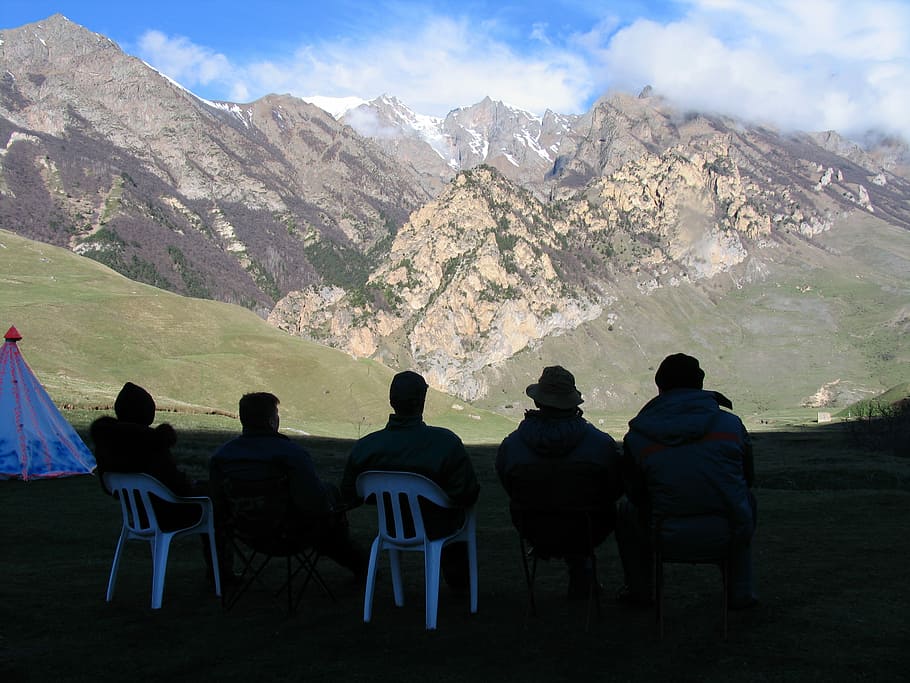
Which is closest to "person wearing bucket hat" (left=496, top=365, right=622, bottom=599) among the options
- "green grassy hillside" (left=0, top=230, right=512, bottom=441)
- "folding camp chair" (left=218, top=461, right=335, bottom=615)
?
"folding camp chair" (left=218, top=461, right=335, bottom=615)

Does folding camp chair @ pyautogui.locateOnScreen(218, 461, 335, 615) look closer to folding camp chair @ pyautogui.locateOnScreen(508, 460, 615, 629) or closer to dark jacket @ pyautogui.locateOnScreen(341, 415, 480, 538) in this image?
dark jacket @ pyautogui.locateOnScreen(341, 415, 480, 538)

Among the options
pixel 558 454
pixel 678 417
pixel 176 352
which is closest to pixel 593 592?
pixel 558 454

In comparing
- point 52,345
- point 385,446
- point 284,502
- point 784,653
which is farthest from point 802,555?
point 52,345

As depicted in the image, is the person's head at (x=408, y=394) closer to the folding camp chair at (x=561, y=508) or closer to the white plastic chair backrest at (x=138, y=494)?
the folding camp chair at (x=561, y=508)

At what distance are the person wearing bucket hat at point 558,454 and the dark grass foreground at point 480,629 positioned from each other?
84cm

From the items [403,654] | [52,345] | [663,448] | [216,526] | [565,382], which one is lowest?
[403,654]

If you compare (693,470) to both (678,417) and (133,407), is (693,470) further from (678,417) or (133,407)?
(133,407)

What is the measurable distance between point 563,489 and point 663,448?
0.94 metres

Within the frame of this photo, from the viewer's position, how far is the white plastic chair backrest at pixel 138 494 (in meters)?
7.64

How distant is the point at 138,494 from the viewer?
7.75 meters

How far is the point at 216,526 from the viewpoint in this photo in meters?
7.96

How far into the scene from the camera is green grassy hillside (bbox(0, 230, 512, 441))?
67375 millimetres

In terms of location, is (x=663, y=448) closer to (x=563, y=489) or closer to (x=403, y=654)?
(x=563, y=489)

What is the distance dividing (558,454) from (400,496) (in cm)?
140
